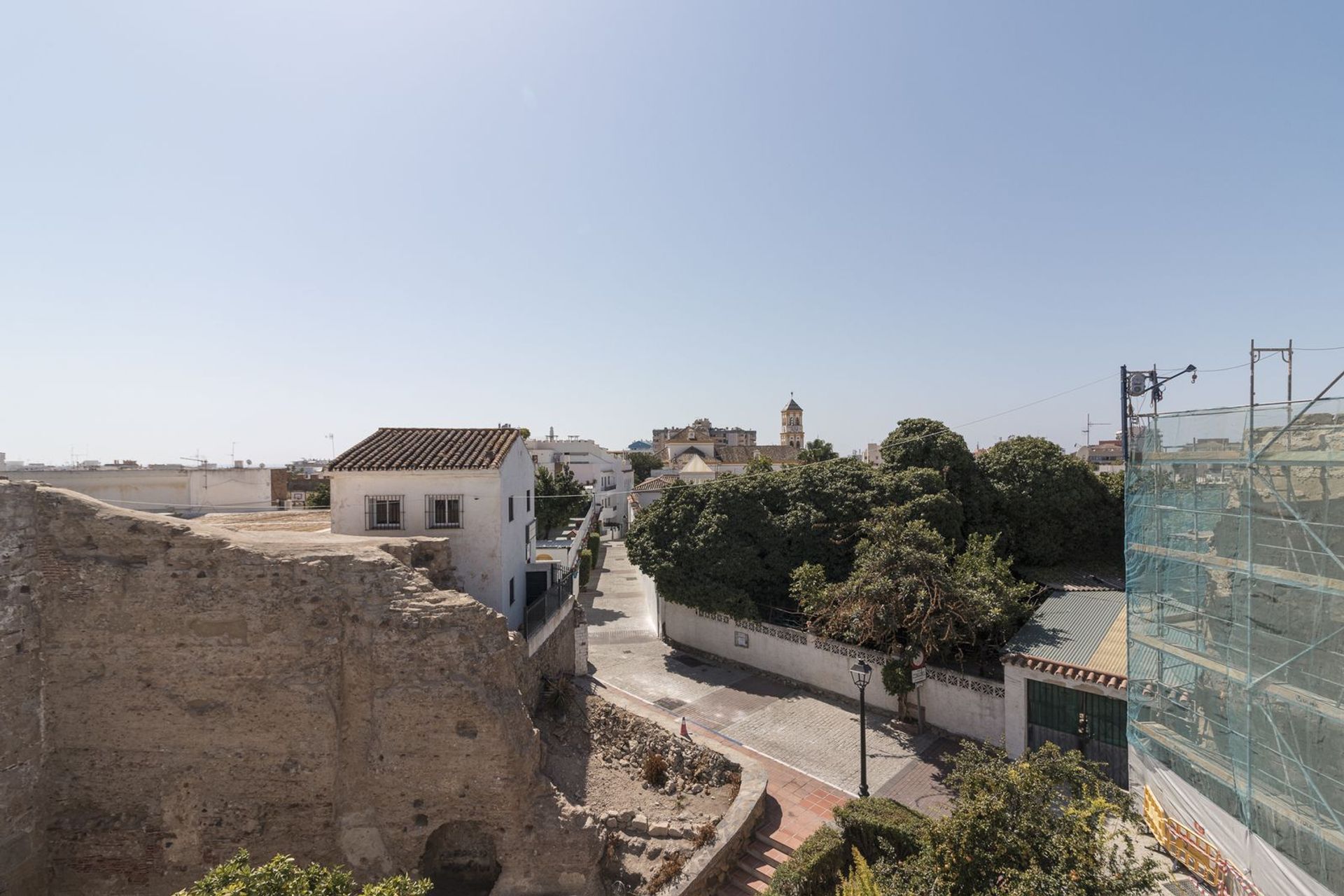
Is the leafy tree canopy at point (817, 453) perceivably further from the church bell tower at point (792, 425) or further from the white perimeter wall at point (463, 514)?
the white perimeter wall at point (463, 514)

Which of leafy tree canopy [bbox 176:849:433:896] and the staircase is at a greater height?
leafy tree canopy [bbox 176:849:433:896]

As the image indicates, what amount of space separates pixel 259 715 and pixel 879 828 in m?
10.4

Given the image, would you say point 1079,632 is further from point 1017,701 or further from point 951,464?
A: point 951,464

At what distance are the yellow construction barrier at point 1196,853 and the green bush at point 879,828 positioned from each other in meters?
3.99

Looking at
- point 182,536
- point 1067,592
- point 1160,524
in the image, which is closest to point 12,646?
point 182,536

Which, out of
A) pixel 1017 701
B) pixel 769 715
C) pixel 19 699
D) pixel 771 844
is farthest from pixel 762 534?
pixel 19 699

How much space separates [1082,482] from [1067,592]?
17.4ft

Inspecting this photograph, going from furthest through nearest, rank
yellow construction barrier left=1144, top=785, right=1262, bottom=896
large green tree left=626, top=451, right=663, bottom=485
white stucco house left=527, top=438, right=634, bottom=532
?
large green tree left=626, top=451, right=663, bottom=485 < white stucco house left=527, top=438, right=634, bottom=532 < yellow construction barrier left=1144, top=785, right=1262, bottom=896

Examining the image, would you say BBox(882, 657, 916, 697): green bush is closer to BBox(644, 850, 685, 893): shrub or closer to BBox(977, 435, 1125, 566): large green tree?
BBox(644, 850, 685, 893): shrub

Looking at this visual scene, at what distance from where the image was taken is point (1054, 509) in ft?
65.3

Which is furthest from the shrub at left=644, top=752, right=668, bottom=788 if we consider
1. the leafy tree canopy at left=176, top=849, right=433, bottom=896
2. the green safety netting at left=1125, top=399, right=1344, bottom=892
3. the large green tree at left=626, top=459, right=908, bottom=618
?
the green safety netting at left=1125, top=399, right=1344, bottom=892

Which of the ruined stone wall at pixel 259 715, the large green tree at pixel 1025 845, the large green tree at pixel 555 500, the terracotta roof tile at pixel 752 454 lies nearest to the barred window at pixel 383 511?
the ruined stone wall at pixel 259 715

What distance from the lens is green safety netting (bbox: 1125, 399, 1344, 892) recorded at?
739 cm

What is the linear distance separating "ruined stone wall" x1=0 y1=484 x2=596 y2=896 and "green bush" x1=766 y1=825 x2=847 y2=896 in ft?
10.5
